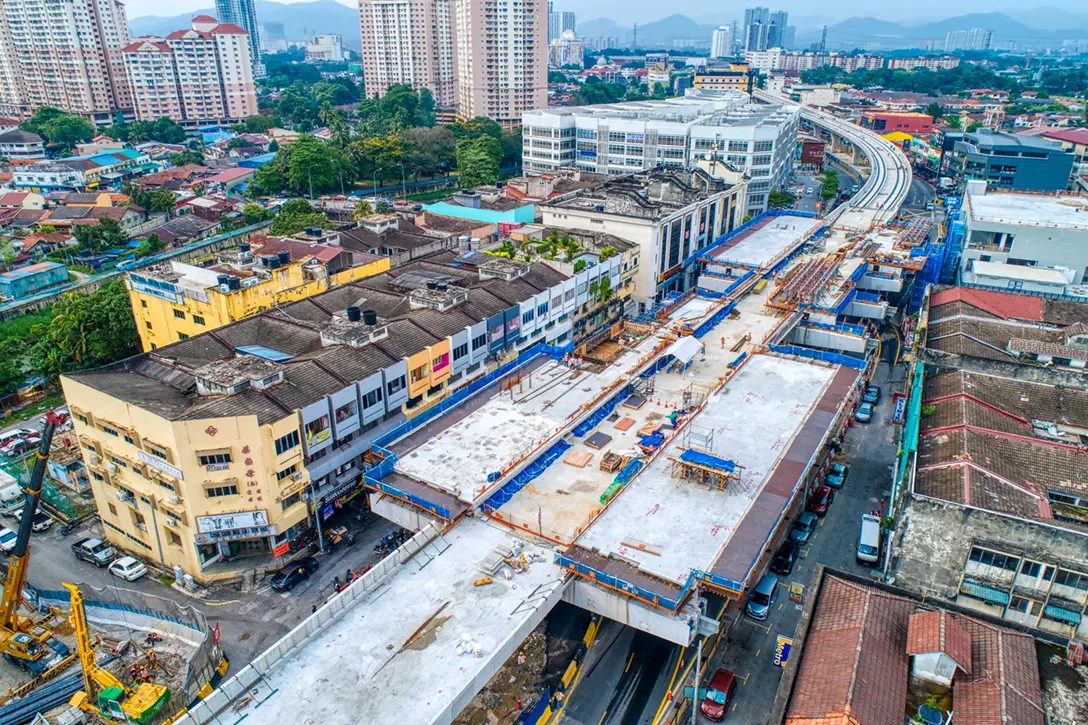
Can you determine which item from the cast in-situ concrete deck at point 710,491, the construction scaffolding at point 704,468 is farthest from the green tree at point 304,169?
the construction scaffolding at point 704,468

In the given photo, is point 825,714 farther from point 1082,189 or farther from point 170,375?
point 1082,189

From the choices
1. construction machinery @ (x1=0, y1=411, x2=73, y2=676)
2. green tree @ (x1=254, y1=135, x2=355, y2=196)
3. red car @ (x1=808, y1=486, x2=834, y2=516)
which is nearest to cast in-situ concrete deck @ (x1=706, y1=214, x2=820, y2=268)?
red car @ (x1=808, y1=486, x2=834, y2=516)

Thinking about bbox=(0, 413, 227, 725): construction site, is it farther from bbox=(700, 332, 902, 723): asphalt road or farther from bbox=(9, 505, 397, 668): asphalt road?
bbox=(700, 332, 902, 723): asphalt road

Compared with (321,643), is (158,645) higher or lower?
lower

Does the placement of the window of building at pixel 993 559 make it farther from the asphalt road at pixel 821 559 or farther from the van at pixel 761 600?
the van at pixel 761 600

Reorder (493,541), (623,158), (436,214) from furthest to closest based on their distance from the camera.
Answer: (623,158) → (436,214) → (493,541)

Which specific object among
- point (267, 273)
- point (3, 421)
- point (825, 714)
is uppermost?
point (267, 273)

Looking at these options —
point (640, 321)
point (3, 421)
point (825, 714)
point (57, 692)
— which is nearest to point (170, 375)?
point (57, 692)
